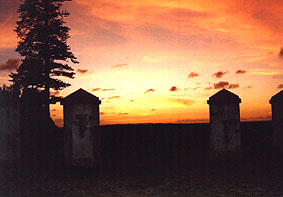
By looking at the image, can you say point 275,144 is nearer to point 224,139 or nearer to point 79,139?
point 224,139

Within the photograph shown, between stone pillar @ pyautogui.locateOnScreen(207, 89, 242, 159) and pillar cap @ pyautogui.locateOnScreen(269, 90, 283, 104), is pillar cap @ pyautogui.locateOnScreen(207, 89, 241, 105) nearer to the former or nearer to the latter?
stone pillar @ pyautogui.locateOnScreen(207, 89, 242, 159)

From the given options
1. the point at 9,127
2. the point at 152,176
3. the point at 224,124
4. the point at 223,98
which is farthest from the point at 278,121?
the point at 9,127

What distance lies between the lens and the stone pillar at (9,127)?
1191cm

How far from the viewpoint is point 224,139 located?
11539mm

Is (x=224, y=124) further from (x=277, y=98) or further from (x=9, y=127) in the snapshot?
(x=9, y=127)

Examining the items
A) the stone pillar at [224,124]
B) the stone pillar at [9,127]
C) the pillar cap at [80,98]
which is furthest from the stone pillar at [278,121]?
the stone pillar at [9,127]

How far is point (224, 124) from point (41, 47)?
43.0ft

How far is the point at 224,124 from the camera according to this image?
11633 mm

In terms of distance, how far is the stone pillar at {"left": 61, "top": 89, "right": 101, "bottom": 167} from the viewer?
424 inches

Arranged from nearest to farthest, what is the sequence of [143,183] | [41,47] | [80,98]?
[143,183] → [80,98] → [41,47]

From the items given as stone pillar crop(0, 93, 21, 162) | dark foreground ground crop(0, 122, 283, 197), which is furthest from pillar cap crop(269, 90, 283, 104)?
stone pillar crop(0, 93, 21, 162)

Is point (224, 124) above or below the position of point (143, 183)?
above

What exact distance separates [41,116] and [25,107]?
1.03 m

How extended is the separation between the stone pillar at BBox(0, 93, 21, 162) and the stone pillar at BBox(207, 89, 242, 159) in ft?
21.7
